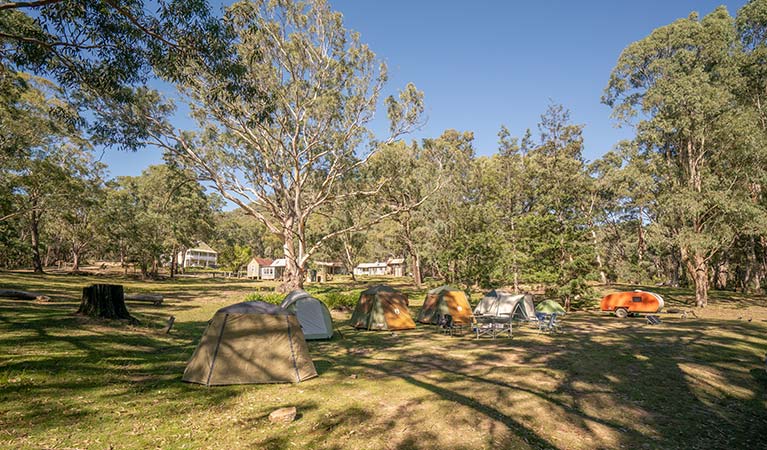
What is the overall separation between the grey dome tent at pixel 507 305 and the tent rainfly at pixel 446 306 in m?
1.35

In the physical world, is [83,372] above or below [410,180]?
below

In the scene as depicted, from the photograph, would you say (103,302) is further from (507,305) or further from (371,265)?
(371,265)

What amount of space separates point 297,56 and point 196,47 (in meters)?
18.0

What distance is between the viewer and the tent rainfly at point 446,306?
19.3 meters

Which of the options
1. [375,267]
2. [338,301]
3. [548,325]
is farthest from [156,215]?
[375,267]

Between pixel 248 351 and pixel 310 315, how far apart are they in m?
5.94

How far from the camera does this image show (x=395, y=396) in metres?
8.00

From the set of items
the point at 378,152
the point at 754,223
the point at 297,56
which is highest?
the point at 297,56

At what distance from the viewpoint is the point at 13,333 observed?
36.7ft

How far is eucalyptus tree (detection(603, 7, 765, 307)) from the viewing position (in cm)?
2380

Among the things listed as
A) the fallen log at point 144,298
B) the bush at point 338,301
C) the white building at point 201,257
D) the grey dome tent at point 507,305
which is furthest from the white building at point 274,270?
the grey dome tent at point 507,305

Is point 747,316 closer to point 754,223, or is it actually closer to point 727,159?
point 754,223

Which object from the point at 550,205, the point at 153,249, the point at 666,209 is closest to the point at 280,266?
the point at 153,249

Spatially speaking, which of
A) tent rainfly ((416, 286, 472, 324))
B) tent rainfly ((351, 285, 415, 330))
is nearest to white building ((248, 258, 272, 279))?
tent rainfly ((416, 286, 472, 324))
